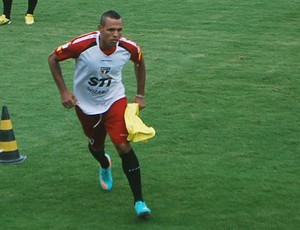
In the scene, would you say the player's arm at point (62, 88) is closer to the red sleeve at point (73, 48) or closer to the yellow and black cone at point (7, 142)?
the red sleeve at point (73, 48)

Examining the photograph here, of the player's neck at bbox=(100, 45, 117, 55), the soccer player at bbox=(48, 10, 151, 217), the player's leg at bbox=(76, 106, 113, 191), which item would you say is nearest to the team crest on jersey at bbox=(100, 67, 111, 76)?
the soccer player at bbox=(48, 10, 151, 217)

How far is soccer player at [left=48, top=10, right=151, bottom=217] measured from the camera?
24.3 feet

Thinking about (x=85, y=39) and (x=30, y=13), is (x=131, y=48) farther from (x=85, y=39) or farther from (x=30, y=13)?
(x=30, y=13)

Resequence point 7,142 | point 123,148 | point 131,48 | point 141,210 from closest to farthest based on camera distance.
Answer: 1. point 141,210
2. point 123,148
3. point 131,48
4. point 7,142

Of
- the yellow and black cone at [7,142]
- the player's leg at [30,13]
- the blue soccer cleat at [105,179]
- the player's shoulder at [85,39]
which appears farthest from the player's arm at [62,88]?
the player's leg at [30,13]

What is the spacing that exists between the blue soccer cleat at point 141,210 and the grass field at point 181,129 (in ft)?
0.23

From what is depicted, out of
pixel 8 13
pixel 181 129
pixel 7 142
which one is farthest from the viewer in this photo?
pixel 8 13

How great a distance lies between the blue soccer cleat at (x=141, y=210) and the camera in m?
7.26

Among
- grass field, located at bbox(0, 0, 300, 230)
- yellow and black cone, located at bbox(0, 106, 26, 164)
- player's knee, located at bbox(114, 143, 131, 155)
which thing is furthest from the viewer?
yellow and black cone, located at bbox(0, 106, 26, 164)

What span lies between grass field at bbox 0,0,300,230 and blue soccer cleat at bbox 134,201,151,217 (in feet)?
0.23

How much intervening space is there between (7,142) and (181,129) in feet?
7.02

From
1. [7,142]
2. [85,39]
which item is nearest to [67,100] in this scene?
[85,39]

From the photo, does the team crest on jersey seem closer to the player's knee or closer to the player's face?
the player's face

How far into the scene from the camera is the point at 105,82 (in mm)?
7621
